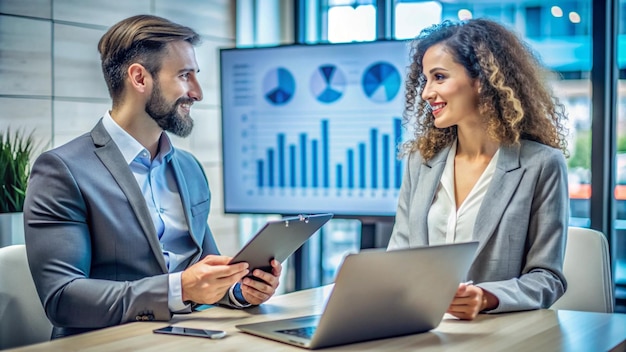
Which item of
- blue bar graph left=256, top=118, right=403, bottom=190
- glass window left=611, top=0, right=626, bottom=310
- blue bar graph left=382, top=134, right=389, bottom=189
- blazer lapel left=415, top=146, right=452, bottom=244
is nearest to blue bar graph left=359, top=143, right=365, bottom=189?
blue bar graph left=256, top=118, right=403, bottom=190

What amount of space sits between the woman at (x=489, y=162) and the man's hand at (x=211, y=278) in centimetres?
66

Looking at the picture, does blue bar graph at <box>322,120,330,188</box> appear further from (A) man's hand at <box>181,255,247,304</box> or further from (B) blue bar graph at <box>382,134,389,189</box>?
(A) man's hand at <box>181,255,247,304</box>

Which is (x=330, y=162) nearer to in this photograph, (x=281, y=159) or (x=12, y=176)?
(x=281, y=159)

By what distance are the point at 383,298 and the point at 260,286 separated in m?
0.49

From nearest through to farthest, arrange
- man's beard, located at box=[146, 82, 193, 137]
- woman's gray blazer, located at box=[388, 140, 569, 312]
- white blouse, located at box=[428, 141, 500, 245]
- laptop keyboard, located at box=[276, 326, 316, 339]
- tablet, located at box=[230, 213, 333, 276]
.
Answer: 1. laptop keyboard, located at box=[276, 326, 316, 339]
2. tablet, located at box=[230, 213, 333, 276]
3. woman's gray blazer, located at box=[388, 140, 569, 312]
4. white blouse, located at box=[428, 141, 500, 245]
5. man's beard, located at box=[146, 82, 193, 137]

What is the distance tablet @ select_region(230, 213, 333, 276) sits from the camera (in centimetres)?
193

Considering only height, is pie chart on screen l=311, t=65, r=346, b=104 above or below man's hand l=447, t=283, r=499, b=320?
above

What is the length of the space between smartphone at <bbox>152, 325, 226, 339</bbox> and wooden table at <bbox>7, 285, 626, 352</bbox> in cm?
2

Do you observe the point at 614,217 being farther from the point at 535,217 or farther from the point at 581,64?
the point at 535,217

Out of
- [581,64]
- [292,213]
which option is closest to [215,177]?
[292,213]

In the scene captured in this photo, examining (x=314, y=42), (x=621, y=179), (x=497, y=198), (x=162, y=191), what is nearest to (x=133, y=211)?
(x=162, y=191)

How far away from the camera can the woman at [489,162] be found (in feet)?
7.65

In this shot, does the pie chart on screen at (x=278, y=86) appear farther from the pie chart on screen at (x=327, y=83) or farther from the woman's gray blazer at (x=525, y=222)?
the woman's gray blazer at (x=525, y=222)

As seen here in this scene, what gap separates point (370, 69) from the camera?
4172mm
